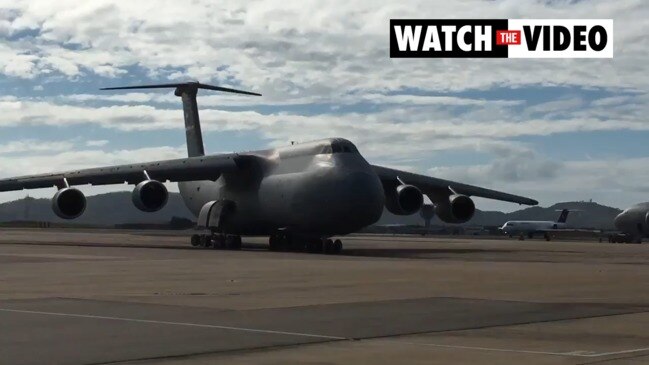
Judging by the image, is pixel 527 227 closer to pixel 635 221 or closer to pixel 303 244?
pixel 635 221

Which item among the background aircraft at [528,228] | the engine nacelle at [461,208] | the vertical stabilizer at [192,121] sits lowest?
the background aircraft at [528,228]

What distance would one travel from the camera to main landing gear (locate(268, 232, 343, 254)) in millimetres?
44094

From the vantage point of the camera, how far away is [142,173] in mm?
48688

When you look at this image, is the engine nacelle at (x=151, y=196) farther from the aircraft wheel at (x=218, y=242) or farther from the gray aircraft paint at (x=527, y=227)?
the gray aircraft paint at (x=527, y=227)

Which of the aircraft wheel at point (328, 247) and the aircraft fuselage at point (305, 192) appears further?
the aircraft wheel at point (328, 247)

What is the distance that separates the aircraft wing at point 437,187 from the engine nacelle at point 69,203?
13516mm

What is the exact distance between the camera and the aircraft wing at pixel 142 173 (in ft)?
157

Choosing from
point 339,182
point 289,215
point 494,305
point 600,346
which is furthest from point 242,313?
point 289,215

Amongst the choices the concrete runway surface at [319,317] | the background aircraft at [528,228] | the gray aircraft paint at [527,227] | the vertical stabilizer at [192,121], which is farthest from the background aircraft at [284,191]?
the gray aircraft paint at [527,227]

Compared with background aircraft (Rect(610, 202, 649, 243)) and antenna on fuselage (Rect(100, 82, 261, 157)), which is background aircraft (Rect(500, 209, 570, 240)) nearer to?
background aircraft (Rect(610, 202, 649, 243))

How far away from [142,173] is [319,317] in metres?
35.0

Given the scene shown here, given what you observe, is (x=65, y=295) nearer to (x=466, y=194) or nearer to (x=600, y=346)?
(x=600, y=346)

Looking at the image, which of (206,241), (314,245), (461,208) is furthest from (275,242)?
(461,208)

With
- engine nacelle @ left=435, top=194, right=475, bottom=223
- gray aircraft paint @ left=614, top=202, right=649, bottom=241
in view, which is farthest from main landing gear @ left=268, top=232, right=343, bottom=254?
gray aircraft paint @ left=614, top=202, right=649, bottom=241
